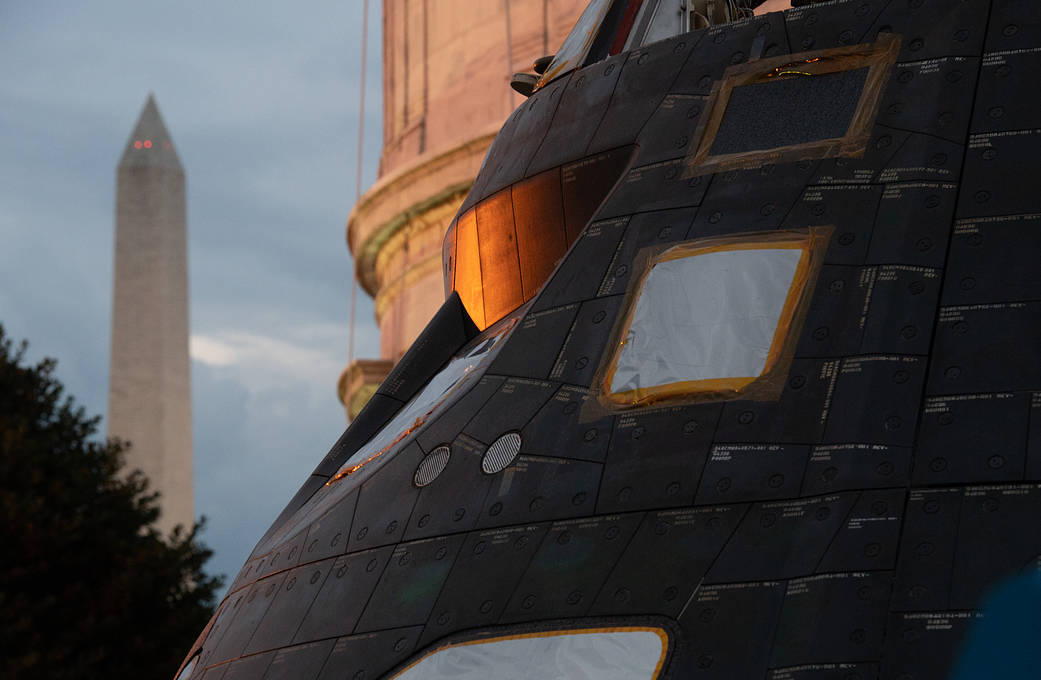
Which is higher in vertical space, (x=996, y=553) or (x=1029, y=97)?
(x=1029, y=97)

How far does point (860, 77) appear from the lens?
8.17 meters

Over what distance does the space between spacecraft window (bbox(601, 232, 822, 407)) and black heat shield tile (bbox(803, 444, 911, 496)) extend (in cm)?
56

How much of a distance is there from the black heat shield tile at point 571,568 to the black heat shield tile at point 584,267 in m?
1.55

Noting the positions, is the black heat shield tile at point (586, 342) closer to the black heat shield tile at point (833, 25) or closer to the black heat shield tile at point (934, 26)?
the black heat shield tile at point (833, 25)

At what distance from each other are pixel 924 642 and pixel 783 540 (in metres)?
0.71

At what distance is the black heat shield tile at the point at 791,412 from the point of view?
6773mm

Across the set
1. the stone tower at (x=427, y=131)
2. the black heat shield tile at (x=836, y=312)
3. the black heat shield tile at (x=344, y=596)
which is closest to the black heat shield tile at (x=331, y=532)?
the black heat shield tile at (x=344, y=596)

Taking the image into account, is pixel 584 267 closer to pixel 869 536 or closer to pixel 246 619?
pixel 246 619

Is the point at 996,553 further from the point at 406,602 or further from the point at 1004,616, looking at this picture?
the point at 406,602

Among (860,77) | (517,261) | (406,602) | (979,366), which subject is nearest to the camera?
(979,366)

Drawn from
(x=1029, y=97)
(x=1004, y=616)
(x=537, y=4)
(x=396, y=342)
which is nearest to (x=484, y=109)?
(x=537, y=4)

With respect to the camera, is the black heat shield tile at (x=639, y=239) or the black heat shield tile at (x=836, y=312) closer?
the black heat shield tile at (x=836, y=312)

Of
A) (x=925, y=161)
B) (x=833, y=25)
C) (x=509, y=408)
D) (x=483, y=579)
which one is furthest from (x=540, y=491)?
(x=833, y=25)

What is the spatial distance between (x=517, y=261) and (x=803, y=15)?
233 cm
